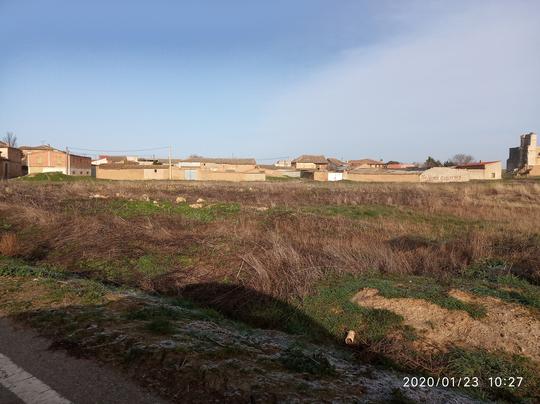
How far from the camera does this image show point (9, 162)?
58.0m

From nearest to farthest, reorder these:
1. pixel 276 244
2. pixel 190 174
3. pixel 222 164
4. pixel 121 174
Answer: pixel 276 244, pixel 121 174, pixel 190 174, pixel 222 164

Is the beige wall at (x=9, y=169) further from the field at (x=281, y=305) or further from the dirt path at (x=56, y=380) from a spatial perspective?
the dirt path at (x=56, y=380)

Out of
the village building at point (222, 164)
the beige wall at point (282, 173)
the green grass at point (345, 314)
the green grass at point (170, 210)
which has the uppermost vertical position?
the village building at point (222, 164)

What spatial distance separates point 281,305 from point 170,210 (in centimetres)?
1317

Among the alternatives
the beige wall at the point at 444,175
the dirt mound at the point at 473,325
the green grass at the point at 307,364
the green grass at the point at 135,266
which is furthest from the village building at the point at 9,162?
the beige wall at the point at 444,175

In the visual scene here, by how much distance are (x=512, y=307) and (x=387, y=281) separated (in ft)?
6.44

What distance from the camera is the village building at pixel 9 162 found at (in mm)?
55500

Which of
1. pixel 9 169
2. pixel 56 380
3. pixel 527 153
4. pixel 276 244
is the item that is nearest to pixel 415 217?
pixel 276 244

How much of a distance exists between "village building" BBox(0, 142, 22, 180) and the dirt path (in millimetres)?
60431

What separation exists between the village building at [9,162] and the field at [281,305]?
176 feet

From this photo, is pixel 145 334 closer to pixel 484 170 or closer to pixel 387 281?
pixel 387 281

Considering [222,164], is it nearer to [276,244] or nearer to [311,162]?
[311,162]

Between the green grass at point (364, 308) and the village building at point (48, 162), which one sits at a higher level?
the village building at point (48, 162)

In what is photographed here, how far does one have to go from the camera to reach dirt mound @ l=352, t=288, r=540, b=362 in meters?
4.91
